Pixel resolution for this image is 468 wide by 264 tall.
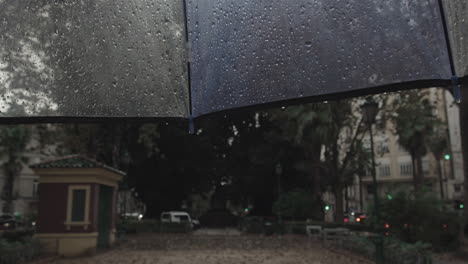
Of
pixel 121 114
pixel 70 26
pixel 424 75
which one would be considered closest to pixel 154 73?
pixel 121 114

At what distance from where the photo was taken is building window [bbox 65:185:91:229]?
15438 millimetres

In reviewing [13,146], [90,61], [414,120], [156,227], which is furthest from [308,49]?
[13,146]

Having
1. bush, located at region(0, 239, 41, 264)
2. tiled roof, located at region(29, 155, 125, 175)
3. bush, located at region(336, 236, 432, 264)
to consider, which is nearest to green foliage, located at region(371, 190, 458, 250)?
bush, located at region(336, 236, 432, 264)

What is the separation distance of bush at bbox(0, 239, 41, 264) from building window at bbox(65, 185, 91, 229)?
4.70 feet

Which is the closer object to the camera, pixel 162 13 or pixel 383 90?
pixel 383 90

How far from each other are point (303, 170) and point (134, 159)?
47.7 ft

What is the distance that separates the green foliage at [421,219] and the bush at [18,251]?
12.3 metres

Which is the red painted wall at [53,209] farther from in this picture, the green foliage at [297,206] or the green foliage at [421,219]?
the green foliage at [297,206]

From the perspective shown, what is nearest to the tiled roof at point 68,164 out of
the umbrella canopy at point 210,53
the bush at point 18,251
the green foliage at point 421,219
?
the bush at point 18,251

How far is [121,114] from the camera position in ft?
5.66

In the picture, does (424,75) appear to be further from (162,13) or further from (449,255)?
(449,255)

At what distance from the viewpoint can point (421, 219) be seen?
50.8ft

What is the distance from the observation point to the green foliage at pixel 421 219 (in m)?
15.2

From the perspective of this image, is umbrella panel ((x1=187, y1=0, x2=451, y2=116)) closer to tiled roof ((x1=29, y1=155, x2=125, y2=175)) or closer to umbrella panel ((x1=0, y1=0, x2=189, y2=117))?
umbrella panel ((x1=0, y1=0, x2=189, y2=117))
